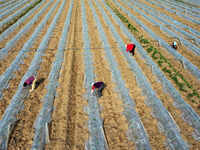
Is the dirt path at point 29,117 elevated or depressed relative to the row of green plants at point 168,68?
depressed

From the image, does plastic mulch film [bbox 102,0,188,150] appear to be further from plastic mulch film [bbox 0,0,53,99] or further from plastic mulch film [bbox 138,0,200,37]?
plastic mulch film [bbox 138,0,200,37]

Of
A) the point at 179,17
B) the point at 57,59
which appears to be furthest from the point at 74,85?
the point at 179,17

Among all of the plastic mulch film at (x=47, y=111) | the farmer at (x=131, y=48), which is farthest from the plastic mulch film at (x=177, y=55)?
the plastic mulch film at (x=47, y=111)

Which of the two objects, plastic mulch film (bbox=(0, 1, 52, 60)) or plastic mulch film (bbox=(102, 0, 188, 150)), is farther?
plastic mulch film (bbox=(0, 1, 52, 60))

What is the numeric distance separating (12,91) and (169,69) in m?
9.72

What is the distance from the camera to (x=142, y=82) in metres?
8.69

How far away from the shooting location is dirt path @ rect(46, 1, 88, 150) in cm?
581

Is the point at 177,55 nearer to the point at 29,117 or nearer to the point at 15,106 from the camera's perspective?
the point at 29,117

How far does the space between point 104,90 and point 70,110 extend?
7.13 feet

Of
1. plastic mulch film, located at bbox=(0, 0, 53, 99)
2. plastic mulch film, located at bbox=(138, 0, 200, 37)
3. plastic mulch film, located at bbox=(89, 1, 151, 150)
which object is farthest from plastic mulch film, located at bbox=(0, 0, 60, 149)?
plastic mulch film, located at bbox=(138, 0, 200, 37)

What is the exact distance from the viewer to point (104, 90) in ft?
26.7

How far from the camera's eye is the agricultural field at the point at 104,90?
5.94 metres

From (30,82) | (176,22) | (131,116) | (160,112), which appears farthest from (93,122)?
(176,22)

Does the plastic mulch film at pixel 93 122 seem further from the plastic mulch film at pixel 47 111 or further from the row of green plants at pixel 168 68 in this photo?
the row of green plants at pixel 168 68
